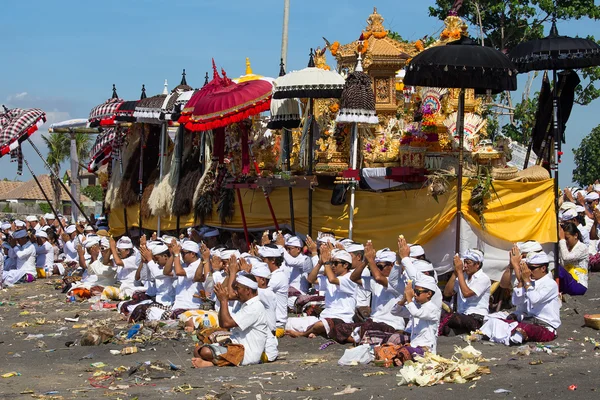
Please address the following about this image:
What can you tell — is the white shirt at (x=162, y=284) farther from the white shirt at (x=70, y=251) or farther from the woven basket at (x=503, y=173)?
the white shirt at (x=70, y=251)

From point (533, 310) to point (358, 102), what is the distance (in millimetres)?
4425

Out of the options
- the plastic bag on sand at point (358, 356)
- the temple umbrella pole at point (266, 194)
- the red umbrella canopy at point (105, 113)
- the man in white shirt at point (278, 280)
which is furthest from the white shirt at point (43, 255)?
the plastic bag on sand at point (358, 356)

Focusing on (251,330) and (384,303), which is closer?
(251,330)

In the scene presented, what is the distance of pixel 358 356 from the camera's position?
1011cm

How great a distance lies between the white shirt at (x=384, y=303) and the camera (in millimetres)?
11398

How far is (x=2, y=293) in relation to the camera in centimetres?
1897

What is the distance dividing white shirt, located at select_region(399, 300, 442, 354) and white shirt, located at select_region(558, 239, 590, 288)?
4.25 metres

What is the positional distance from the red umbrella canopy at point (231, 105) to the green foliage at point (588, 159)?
22.3m

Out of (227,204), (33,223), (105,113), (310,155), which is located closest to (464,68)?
(310,155)

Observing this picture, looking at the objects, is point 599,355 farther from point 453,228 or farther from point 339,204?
point 339,204

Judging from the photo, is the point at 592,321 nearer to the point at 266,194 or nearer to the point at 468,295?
the point at 468,295

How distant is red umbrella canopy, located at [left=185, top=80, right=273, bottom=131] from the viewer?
15383 mm

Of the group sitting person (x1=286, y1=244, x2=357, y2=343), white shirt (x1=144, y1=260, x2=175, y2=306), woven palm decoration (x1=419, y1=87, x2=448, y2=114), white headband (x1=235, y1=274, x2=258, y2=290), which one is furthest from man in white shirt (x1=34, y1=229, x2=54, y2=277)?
white headband (x1=235, y1=274, x2=258, y2=290)

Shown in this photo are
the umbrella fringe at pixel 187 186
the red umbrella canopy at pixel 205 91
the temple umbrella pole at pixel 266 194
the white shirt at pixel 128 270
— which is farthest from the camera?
the umbrella fringe at pixel 187 186
